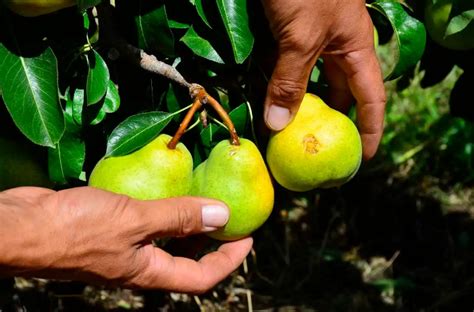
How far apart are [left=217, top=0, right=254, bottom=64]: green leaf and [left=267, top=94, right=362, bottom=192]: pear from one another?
0.61 feet

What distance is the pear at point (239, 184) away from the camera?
141 cm

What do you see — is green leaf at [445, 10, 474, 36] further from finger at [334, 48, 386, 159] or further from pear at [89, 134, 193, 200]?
pear at [89, 134, 193, 200]

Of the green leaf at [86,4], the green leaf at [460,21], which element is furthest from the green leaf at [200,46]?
the green leaf at [460,21]

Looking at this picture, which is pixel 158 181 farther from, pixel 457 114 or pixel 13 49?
pixel 457 114

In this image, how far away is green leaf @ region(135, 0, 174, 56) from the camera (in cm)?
142

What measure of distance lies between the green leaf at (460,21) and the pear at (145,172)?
70 centimetres

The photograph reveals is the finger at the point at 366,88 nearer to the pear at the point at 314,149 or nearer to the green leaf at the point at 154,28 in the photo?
the pear at the point at 314,149

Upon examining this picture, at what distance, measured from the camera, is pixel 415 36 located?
5.27ft

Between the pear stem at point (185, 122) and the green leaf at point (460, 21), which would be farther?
the green leaf at point (460, 21)

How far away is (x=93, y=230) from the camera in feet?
4.27

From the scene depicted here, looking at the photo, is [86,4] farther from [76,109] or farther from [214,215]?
[214,215]

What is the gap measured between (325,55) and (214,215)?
0.44 m

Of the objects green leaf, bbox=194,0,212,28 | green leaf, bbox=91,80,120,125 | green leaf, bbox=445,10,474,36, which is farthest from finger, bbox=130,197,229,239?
green leaf, bbox=445,10,474,36

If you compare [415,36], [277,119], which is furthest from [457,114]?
[277,119]
